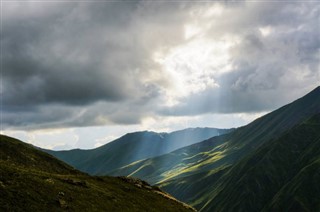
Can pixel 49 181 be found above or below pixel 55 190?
above

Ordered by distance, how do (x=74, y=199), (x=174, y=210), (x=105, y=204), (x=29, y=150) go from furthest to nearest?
1. (x=29, y=150)
2. (x=174, y=210)
3. (x=105, y=204)
4. (x=74, y=199)

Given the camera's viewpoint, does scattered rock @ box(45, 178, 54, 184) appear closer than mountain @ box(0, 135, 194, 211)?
No

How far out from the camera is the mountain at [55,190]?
43125mm

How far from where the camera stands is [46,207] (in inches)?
1713

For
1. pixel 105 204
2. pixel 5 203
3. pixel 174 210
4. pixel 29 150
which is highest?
pixel 29 150

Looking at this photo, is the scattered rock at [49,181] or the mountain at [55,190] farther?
the scattered rock at [49,181]

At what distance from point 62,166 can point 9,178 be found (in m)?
40.0

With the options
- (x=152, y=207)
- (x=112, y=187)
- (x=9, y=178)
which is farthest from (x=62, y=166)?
(x=9, y=178)

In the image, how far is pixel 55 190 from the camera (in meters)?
50.0

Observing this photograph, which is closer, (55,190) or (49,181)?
(55,190)

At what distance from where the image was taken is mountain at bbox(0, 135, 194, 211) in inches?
1698

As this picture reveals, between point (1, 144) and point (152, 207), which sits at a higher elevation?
point (1, 144)

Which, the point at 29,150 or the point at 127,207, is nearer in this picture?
the point at 127,207

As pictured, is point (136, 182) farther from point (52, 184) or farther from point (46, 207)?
point (46, 207)
